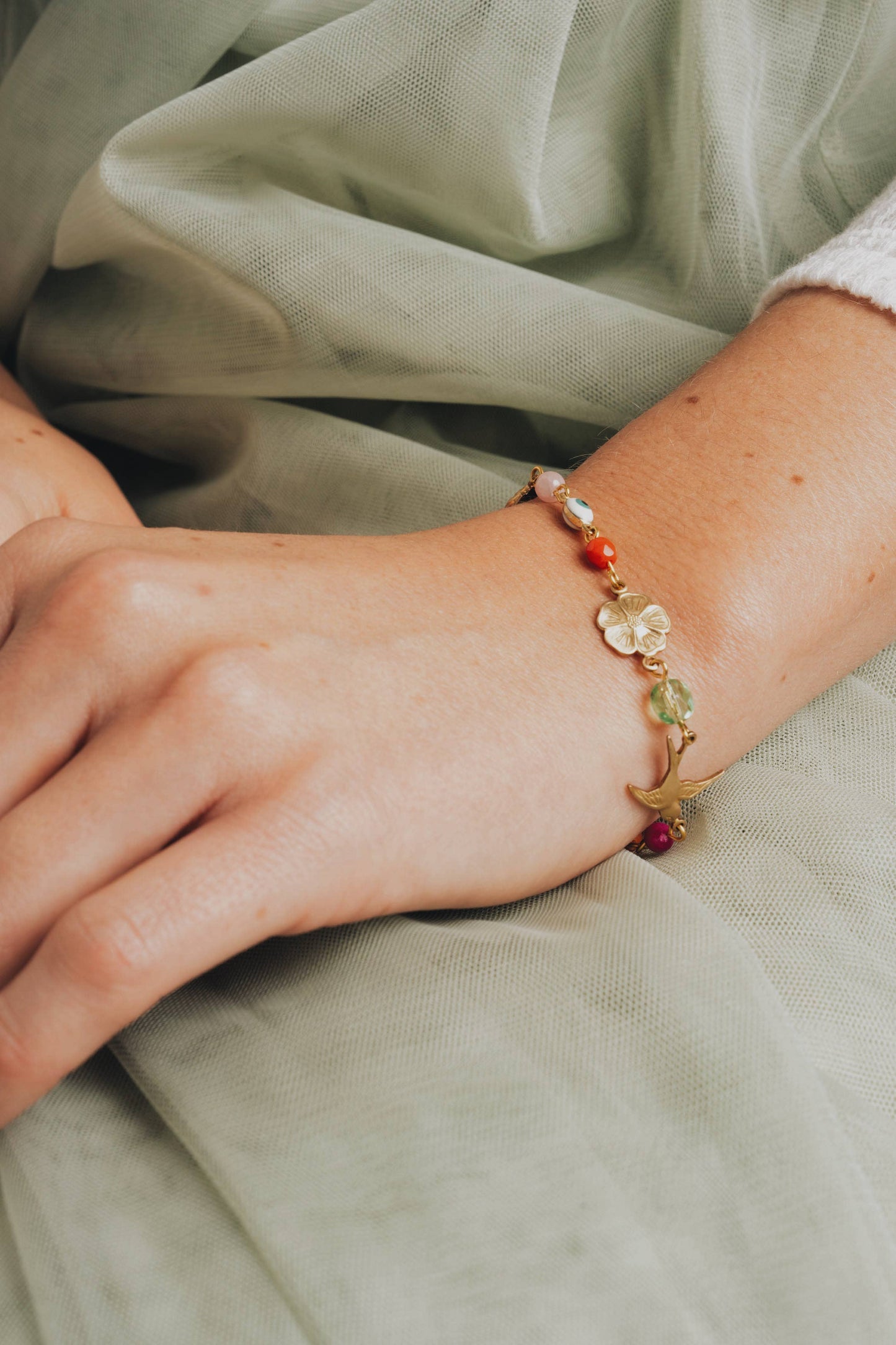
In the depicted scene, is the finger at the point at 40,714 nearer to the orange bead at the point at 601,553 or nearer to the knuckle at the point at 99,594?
the knuckle at the point at 99,594

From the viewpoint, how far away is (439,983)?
1.65 ft

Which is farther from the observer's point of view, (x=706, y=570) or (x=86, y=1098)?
(x=706, y=570)

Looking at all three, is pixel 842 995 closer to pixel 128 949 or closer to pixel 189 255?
pixel 128 949

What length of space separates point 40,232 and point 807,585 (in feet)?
2.36

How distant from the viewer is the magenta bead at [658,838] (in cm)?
60

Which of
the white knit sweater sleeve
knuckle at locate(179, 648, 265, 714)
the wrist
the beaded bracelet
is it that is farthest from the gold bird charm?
the wrist

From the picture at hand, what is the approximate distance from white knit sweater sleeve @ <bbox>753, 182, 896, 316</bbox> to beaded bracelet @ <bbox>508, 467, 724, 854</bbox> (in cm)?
24

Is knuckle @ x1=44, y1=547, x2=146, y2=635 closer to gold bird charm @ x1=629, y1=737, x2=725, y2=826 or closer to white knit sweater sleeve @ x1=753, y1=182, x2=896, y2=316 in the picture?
gold bird charm @ x1=629, y1=737, x2=725, y2=826

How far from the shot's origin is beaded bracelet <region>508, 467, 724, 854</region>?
58 cm

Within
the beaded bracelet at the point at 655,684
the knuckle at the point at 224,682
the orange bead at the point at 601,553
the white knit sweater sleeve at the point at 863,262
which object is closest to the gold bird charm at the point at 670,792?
the beaded bracelet at the point at 655,684

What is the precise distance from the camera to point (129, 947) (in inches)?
17.4

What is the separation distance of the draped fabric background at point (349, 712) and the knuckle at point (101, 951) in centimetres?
7

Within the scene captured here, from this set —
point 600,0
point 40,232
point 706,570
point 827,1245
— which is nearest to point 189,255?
point 40,232

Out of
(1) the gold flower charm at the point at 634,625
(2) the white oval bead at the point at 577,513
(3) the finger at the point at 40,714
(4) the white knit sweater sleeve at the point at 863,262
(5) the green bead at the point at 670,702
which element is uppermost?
(4) the white knit sweater sleeve at the point at 863,262
